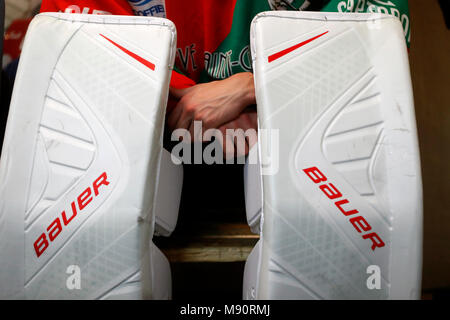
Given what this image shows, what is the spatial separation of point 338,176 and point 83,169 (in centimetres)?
30

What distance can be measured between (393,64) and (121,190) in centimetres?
36

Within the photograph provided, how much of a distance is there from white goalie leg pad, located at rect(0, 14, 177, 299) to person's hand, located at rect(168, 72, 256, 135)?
3.0 inches

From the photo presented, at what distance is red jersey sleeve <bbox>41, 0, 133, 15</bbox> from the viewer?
1.75ft

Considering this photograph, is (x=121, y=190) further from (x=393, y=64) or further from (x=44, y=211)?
(x=393, y=64)

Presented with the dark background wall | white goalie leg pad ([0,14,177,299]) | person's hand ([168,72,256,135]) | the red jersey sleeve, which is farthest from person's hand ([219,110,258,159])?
the dark background wall

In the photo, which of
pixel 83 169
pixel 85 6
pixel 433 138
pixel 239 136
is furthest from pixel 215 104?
pixel 433 138

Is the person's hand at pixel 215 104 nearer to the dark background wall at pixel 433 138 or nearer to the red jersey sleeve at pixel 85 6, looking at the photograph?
the red jersey sleeve at pixel 85 6

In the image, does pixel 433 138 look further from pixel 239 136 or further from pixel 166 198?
pixel 166 198

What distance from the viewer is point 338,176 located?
36 centimetres

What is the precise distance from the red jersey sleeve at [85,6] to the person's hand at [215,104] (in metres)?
0.24

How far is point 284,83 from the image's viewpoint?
1.23 ft

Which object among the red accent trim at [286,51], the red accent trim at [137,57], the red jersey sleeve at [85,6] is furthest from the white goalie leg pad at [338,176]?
the red jersey sleeve at [85,6]

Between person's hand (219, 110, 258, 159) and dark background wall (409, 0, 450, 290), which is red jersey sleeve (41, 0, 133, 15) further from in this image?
dark background wall (409, 0, 450, 290)
